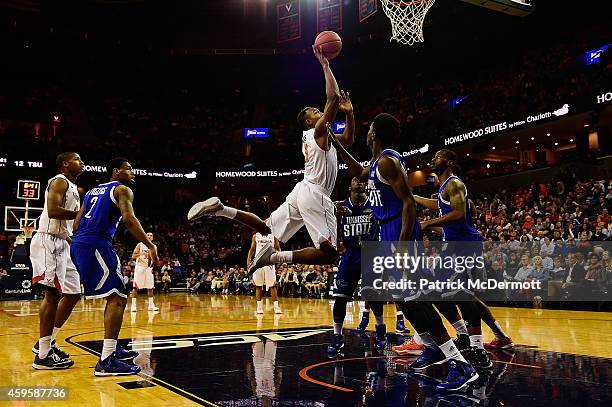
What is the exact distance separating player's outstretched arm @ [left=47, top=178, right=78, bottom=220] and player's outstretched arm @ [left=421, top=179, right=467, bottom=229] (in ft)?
10.8

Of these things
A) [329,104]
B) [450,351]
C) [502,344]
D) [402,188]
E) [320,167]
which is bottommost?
[502,344]

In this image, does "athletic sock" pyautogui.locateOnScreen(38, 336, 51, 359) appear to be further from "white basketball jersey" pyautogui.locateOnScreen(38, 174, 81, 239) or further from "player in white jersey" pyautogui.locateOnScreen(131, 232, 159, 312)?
"player in white jersey" pyautogui.locateOnScreen(131, 232, 159, 312)

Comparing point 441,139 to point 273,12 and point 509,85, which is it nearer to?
point 509,85

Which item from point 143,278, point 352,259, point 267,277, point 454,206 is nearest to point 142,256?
point 143,278

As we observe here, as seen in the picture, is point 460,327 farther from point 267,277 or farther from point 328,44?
point 267,277

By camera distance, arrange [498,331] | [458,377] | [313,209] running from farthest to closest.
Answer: [498,331] → [313,209] → [458,377]

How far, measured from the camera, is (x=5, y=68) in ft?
80.5

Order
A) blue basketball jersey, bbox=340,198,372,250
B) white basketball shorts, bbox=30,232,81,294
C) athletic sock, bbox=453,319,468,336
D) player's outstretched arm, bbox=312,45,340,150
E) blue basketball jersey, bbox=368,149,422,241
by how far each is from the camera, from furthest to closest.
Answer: blue basketball jersey, bbox=340,198,372,250 → white basketball shorts, bbox=30,232,81,294 → athletic sock, bbox=453,319,468,336 → player's outstretched arm, bbox=312,45,340,150 → blue basketball jersey, bbox=368,149,422,241

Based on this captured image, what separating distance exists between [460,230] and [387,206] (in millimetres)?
1326

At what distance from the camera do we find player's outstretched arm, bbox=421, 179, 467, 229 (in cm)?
459

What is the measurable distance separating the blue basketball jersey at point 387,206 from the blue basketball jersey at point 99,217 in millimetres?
2276

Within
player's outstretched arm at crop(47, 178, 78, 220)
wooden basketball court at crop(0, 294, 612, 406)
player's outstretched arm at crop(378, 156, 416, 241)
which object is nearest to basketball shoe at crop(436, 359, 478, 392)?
wooden basketball court at crop(0, 294, 612, 406)

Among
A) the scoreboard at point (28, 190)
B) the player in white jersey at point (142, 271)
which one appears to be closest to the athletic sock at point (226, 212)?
the player in white jersey at point (142, 271)

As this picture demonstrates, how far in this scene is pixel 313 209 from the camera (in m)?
4.57
